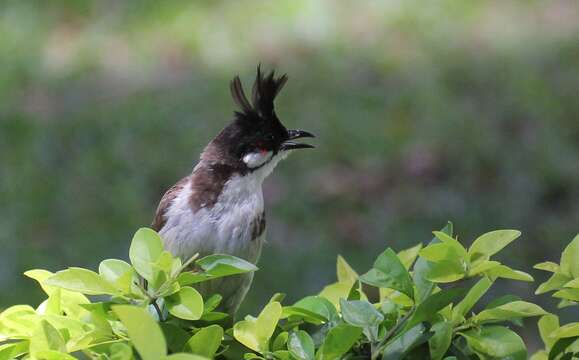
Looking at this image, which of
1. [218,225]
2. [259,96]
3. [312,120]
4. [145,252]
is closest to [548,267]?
[145,252]

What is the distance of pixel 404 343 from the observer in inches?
58.3

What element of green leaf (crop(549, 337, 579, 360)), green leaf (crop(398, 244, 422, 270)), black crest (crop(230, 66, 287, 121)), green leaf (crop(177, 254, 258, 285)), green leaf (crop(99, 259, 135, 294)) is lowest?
green leaf (crop(549, 337, 579, 360))

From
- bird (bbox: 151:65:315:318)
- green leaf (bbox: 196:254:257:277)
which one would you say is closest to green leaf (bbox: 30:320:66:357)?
green leaf (bbox: 196:254:257:277)

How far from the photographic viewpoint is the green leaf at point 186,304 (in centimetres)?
144

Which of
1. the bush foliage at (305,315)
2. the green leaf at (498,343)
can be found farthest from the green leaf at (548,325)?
the green leaf at (498,343)

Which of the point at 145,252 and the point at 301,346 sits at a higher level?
the point at 145,252

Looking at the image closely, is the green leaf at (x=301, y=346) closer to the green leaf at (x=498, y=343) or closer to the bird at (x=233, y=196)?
the green leaf at (x=498, y=343)

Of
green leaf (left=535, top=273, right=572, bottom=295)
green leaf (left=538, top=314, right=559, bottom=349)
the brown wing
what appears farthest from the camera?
the brown wing

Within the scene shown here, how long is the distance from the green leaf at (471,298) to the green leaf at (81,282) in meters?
0.52

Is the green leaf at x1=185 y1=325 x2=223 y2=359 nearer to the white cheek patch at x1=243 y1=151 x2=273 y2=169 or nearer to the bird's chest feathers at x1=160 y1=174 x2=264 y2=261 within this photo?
the bird's chest feathers at x1=160 y1=174 x2=264 y2=261

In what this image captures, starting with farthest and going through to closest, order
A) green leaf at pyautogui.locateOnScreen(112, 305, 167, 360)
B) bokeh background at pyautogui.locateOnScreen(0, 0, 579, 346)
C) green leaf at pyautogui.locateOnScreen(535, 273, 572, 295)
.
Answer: bokeh background at pyautogui.locateOnScreen(0, 0, 579, 346) → green leaf at pyautogui.locateOnScreen(535, 273, 572, 295) → green leaf at pyautogui.locateOnScreen(112, 305, 167, 360)

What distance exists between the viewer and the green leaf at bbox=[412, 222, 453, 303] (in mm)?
1547

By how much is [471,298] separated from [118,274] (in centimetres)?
54

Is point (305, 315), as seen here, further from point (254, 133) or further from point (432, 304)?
point (254, 133)
